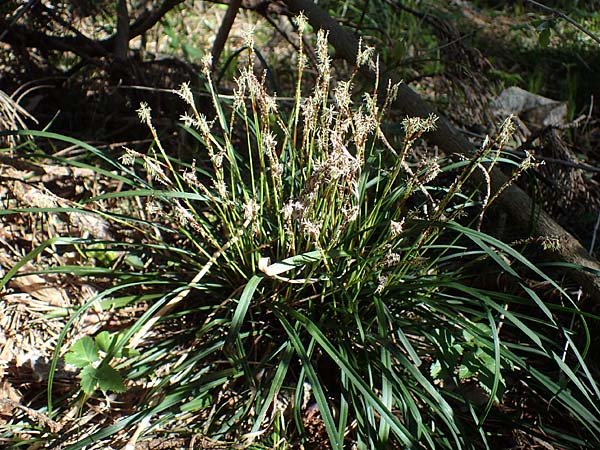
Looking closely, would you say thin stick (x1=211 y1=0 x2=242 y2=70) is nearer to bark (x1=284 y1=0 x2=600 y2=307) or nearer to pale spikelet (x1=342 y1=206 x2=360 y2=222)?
bark (x1=284 y1=0 x2=600 y2=307)

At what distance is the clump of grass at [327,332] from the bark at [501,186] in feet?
0.86

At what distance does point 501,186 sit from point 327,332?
0.79 m

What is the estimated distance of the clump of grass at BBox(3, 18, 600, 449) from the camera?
169 cm

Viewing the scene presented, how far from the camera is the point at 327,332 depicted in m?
1.94

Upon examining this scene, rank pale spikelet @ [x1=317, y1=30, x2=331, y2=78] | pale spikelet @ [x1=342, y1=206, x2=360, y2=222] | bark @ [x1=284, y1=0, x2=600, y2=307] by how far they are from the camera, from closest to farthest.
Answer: pale spikelet @ [x1=342, y1=206, x2=360, y2=222] → pale spikelet @ [x1=317, y1=30, x2=331, y2=78] → bark @ [x1=284, y1=0, x2=600, y2=307]

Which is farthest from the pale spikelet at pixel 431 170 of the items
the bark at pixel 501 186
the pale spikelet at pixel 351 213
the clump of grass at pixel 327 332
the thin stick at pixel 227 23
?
the thin stick at pixel 227 23

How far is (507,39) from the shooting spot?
4.40 m

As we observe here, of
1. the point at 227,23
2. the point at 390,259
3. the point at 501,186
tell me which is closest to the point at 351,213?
the point at 390,259

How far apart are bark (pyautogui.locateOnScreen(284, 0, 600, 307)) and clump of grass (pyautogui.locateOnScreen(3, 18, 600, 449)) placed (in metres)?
0.26

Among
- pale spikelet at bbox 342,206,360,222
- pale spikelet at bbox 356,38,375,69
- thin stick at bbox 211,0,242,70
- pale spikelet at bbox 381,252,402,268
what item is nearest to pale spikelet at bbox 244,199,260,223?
pale spikelet at bbox 342,206,360,222

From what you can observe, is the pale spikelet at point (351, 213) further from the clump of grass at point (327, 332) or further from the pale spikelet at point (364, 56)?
the pale spikelet at point (364, 56)

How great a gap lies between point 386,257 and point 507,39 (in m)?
3.19

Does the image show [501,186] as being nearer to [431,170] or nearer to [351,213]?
[431,170]

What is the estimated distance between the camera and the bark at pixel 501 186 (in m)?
2.12
